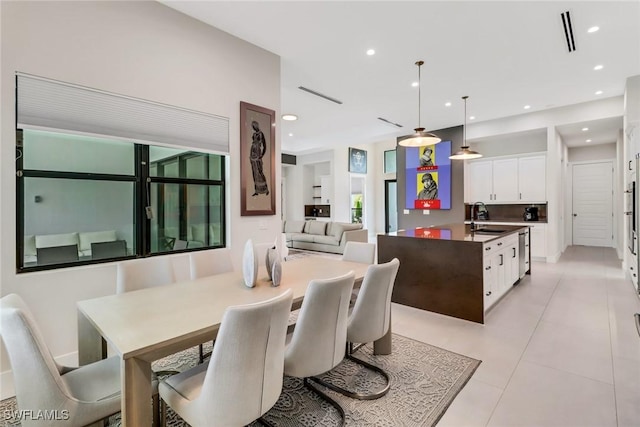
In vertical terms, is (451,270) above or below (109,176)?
below

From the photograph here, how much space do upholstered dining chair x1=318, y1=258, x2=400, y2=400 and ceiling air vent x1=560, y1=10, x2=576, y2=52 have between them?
10.2ft

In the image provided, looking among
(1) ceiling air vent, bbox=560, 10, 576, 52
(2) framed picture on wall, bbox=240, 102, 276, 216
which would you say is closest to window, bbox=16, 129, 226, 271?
(2) framed picture on wall, bbox=240, 102, 276, 216

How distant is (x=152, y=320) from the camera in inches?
58.7

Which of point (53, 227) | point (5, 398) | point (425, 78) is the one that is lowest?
point (5, 398)

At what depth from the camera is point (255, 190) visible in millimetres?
3643

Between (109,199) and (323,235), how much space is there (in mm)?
5939

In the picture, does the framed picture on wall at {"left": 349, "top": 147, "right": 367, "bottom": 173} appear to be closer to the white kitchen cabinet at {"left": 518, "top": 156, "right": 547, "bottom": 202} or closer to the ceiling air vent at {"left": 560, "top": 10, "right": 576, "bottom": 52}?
the white kitchen cabinet at {"left": 518, "top": 156, "right": 547, "bottom": 202}

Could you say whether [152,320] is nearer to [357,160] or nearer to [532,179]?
[532,179]

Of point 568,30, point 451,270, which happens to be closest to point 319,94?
point 568,30

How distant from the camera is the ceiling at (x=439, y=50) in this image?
9.66 ft

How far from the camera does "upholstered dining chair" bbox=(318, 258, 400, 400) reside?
79.4 inches

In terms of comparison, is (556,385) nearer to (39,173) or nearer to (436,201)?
(39,173)

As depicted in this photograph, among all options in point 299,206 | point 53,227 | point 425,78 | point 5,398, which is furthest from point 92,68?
point 299,206

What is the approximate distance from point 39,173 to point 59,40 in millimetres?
1009
